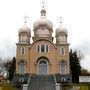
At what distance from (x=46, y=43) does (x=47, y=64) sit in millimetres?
4159

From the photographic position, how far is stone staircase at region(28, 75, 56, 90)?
40.8 m

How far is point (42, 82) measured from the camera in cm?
4356

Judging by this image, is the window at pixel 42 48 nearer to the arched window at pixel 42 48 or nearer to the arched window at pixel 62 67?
the arched window at pixel 42 48

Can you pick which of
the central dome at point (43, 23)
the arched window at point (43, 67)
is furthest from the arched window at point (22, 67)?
the central dome at point (43, 23)

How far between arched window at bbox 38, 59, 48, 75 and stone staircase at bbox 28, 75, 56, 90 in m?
2.68

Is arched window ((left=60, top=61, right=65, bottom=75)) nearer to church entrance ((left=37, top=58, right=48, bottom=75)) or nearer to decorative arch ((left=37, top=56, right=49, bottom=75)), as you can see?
decorative arch ((left=37, top=56, right=49, bottom=75))

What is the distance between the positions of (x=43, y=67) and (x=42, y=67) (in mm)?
195

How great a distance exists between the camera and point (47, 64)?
5041cm

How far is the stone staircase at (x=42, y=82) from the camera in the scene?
40775mm

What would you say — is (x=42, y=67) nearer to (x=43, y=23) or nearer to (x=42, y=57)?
(x=42, y=57)

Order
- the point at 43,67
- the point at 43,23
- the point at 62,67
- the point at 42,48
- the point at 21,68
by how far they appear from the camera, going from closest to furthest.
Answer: the point at 21,68 < the point at 43,67 < the point at 62,67 < the point at 42,48 < the point at 43,23

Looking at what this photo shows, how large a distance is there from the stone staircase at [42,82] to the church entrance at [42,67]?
2.65 m

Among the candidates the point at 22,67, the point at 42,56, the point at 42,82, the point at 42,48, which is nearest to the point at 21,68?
the point at 22,67

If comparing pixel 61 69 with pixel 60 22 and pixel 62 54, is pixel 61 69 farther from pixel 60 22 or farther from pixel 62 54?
pixel 60 22
